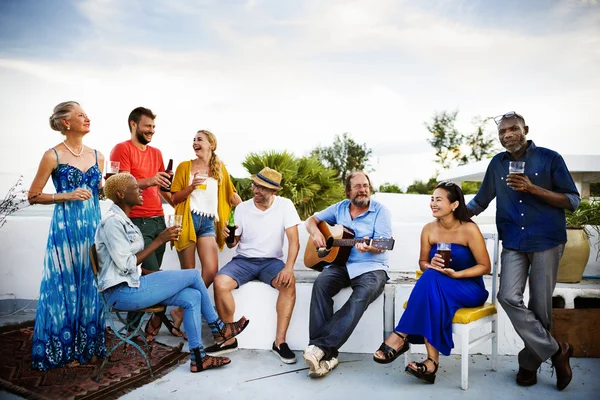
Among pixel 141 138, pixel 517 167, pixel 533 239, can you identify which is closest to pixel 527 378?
pixel 533 239

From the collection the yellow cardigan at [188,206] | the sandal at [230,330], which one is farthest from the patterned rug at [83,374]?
the yellow cardigan at [188,206]

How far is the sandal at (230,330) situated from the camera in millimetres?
3904

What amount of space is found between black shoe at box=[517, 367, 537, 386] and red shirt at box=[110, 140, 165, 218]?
3182 millimetres

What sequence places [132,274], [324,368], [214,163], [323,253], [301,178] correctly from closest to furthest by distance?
[132,274] → [324,368] → [323,253] → [214,163] → [301,178]

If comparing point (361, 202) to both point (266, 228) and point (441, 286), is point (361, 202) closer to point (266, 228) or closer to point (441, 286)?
point (266, 228)

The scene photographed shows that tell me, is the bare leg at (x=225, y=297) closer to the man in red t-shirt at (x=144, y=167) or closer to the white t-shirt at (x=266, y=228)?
the white t-shirt at (x=266, y=228)

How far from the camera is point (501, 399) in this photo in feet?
10.4

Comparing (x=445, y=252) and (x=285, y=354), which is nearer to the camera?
(x=445, y=252)

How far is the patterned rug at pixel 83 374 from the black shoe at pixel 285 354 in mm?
761

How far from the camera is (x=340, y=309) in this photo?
371cm


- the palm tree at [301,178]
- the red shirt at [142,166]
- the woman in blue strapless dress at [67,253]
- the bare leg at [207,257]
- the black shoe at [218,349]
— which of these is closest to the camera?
the woman in blue strapless dress at [67,253]

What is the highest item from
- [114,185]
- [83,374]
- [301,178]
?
[301,178]

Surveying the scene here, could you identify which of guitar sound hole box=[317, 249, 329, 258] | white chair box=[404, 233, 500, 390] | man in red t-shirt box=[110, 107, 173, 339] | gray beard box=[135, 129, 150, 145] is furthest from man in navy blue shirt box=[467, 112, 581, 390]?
gray beard box=[135, 129, 150, 145]

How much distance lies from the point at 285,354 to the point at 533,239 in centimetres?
207
